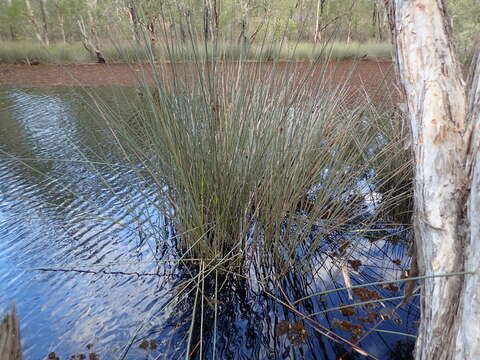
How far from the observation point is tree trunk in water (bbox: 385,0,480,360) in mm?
799

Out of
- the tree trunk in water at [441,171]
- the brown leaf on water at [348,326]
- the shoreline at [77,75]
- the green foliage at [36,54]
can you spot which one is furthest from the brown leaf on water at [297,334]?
the green foliage at [36,54]

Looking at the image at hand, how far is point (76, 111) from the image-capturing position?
4.93 meters

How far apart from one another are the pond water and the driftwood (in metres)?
0.35

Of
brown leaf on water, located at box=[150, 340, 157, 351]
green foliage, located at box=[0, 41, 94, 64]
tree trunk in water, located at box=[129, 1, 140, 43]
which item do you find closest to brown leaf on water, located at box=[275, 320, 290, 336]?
brown leaf on water, located at box=[150, 340, 157, 351]

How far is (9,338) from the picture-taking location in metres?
0.91

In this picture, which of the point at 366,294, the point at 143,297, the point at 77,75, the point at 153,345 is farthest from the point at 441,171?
the point at 77,75

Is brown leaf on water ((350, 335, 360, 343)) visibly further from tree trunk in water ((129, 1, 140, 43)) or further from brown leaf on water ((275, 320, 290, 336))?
tree trunk in water ((129, 1, 140, 43))

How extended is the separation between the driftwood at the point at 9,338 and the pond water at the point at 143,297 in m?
0.35

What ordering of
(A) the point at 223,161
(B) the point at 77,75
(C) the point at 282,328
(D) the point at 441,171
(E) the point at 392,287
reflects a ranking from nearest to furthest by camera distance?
(D) the point at 441,171 < (C) the point at 282,328 < (A) the point at 223,161 < (E) the point at 392,287 < (B) the point at 77,75

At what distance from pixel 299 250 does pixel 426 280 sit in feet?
3.75

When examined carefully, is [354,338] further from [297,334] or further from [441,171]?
[441,171]

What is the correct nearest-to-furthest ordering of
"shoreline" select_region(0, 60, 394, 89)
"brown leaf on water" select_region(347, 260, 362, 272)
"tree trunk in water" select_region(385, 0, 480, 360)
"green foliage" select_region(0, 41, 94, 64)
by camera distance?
"tree trunk in water" select_region(385, 0, 480, 360)
"brown leaf on water" select_region(347, 260, 362, 272)
"shoreline" select_region(0, 60, 394, 89)
"green foliage" select_region(0, 41, 94, 64)

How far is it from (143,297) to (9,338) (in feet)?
2.62

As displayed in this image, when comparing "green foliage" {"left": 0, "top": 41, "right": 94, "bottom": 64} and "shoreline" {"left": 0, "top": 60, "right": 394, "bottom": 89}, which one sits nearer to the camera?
"shoreline" {"left": 0, "top": 60, "right": 394, "bottom": 89}
